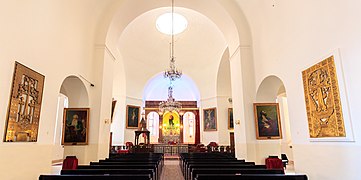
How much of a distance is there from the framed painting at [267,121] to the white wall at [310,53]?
1.23m

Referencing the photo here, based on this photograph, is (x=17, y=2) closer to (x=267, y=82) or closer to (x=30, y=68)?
(x=30, y=68)

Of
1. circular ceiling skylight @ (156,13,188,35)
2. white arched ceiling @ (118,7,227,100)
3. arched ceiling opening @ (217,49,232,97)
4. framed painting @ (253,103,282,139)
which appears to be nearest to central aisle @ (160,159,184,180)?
framed painting @ (253,103,282,139)

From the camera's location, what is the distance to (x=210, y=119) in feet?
52.6

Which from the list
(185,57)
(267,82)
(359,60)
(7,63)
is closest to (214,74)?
(185,57)

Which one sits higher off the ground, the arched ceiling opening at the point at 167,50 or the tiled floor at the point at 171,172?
the arched ceiling opening at the point at 167,50

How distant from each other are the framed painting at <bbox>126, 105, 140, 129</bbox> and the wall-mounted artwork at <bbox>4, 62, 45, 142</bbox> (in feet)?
35.8

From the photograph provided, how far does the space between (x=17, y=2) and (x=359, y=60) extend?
619 centimetres

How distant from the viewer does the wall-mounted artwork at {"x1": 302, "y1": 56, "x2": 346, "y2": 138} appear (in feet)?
13.5

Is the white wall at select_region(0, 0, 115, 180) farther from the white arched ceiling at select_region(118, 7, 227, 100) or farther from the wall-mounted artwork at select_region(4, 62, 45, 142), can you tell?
the white arched ceiling at select_region(118, 7, 227, 100)

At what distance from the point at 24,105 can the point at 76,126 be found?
3153mm

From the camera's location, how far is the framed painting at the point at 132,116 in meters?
15.7

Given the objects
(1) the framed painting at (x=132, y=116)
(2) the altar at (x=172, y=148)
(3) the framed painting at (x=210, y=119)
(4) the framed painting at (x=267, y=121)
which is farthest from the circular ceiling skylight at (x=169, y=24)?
(2) the altar at (x=172, y=148)

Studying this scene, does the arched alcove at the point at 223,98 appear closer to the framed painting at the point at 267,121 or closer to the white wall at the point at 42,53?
the framed painting at the point at 267,121

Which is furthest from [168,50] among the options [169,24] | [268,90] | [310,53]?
[310,53]
